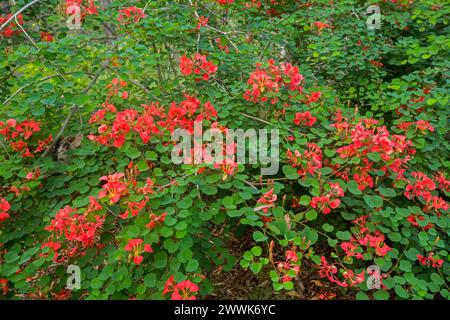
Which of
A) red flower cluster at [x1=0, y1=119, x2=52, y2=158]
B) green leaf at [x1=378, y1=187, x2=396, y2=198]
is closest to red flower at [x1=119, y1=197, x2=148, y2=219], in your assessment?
red flower cluster at [x1=0, y1=119, x2=52, y2=158]

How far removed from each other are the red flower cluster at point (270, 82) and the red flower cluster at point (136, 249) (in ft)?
3.63

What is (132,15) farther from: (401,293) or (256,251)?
(401,293)

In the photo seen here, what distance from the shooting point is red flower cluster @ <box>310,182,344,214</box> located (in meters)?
1.73

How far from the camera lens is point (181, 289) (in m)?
1.38

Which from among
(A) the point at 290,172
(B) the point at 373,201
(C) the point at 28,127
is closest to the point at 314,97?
(A) the point at 290,172

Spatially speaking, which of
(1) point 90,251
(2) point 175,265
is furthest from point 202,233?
(1) point 90,251

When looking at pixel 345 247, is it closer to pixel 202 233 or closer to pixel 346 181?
pixel 346 181

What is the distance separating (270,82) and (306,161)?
50cm

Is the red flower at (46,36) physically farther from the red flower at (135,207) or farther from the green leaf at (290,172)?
the green leaf at (290,172)

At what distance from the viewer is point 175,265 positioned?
1491 mm

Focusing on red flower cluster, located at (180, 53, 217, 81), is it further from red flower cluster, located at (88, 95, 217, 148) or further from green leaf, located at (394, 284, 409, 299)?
green leaf, located at (394, 284, 409, 299)

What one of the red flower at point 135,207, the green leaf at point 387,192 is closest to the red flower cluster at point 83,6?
the red flower at point 135,207

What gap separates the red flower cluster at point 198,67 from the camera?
2229 millimetres
